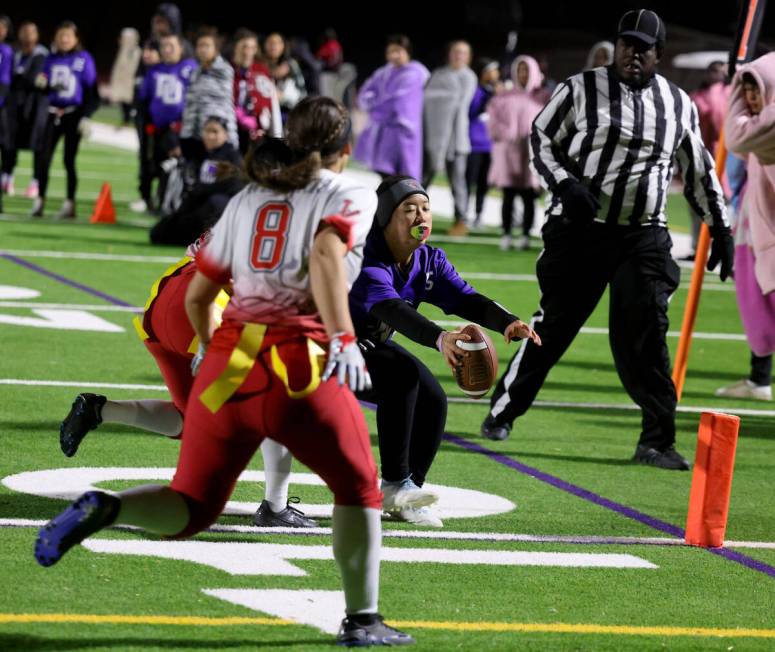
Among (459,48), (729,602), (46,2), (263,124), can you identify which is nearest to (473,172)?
(459,48)

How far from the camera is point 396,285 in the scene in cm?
692

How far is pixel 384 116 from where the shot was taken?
19125mm

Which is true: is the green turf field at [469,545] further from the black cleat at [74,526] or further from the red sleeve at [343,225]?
the red sleeve at [343,225]

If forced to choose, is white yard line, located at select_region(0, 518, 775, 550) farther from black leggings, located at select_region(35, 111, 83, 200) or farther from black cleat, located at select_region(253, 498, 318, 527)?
black leggings, located at select_region(35, 111, 83, 200)

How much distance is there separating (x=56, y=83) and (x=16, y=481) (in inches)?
464

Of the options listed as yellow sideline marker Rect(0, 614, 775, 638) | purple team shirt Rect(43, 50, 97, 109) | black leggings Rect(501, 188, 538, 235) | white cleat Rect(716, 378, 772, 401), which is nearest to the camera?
yellow sideline marker Rect(0, 614, 775, 638)

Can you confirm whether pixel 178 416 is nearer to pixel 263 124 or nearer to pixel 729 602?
pixel 729 602

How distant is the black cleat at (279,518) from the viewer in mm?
6688

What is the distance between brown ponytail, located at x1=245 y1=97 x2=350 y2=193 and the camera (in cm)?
499

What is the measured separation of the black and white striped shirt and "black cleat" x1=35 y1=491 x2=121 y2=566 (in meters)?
4.16

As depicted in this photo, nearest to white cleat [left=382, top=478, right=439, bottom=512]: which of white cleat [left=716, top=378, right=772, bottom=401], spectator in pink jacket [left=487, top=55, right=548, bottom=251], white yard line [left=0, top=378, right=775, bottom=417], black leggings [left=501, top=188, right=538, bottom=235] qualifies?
white yard line [left=0, top=378, right=775, bottom=417]

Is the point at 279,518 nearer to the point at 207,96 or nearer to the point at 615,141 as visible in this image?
the point at 615,141

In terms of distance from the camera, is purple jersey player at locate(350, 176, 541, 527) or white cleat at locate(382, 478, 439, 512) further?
white cleat at locate(382, 478, 439, 512)

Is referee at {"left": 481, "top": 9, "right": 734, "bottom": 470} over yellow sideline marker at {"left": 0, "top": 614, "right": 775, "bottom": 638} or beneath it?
over
